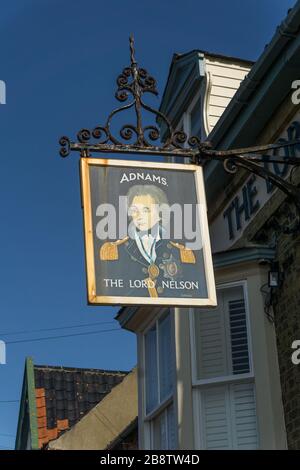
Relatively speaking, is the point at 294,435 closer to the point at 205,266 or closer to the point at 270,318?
the point at 270,318

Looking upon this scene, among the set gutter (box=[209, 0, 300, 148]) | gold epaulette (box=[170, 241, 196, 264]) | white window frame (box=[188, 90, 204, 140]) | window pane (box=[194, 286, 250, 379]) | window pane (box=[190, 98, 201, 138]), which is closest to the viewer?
gold epaulette (box=[170, 241, 196, 264])

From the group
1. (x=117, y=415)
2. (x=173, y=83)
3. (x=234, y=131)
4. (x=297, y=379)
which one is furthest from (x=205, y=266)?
(x=117, y=415)

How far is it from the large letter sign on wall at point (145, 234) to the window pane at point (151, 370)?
14.1 ft

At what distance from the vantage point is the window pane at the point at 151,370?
1277cm

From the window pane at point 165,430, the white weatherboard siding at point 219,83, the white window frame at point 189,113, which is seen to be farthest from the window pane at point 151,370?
the white window frame at point 189,113

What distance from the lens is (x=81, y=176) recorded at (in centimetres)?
Answer: 893

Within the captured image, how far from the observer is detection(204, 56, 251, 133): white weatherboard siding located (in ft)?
47.4

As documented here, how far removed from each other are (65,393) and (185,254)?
51.3ft

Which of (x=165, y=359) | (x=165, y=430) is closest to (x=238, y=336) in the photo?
(x=165, y=359)

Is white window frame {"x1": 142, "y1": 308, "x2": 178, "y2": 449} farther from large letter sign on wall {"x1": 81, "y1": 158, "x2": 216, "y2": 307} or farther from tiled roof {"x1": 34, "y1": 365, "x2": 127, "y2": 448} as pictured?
tiled roof {"x1": 34, "y1": 365, "x2": 127, "y2": 448}

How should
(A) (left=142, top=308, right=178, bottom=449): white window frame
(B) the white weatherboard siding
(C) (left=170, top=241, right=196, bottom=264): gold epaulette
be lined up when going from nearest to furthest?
(C) (left=170, top=241, right=196, bottom=264): gold epaulette
(A) (left=142, top=308, right=178, bottom=449): white window frame
(B) the white weatherboard siding

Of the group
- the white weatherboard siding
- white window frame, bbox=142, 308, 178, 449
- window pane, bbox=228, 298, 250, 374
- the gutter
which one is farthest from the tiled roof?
the gutter

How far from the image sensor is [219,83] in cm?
1477

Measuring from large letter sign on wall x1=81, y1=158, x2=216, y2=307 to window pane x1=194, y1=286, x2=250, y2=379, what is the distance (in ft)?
Result: 8.70
